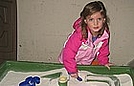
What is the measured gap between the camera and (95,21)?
0.97 m

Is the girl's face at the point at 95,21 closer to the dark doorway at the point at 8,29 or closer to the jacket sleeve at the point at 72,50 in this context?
the jacket sleeve at the point at 72,50

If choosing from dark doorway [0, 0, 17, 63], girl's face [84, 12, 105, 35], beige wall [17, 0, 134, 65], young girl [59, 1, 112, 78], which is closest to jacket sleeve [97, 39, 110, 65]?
young girl [59, 1, 112, 78]

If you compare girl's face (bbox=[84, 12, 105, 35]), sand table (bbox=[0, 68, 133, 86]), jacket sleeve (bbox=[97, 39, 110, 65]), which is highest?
girl's face (bbox=[84, 12, 105, 35])

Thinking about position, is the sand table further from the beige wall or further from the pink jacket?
the beige wall

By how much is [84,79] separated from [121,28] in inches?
25.9

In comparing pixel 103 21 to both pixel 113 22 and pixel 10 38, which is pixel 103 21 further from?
pixel 10 38

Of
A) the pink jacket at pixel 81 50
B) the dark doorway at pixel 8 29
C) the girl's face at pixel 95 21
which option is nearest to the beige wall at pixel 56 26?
the dark doorway at pixel 8 29

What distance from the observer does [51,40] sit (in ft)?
5.40

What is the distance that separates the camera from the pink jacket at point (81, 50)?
1.01 m

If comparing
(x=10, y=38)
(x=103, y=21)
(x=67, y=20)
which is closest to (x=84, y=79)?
(x=103, y=21)

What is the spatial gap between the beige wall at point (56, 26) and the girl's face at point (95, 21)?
579mm

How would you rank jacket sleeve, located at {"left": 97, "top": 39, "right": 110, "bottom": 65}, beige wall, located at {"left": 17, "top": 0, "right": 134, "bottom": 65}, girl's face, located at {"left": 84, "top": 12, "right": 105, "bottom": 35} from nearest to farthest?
girl's face, located at {"left": 84, "top": 12, "right": 105, "bottom": 35}
jacket sleeve, located at {"left": 97, "top": 39, "right": 110, "bottom": 65}
beige wall, located at {"left": 17, "top": 0, "right": 134, "bottom": 65}

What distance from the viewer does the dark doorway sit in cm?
156

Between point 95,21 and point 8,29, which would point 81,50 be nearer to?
point 95,21
